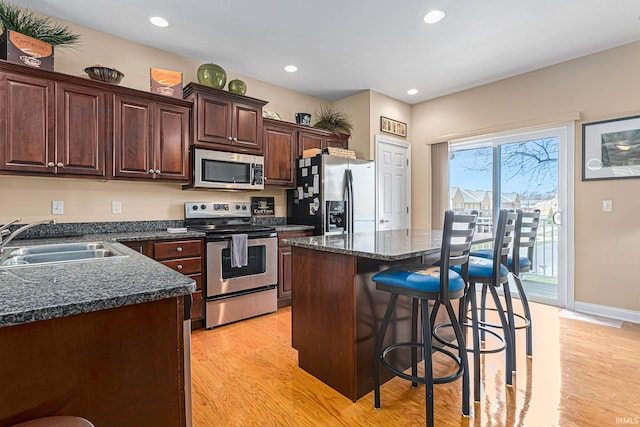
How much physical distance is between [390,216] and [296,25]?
2.80 meters

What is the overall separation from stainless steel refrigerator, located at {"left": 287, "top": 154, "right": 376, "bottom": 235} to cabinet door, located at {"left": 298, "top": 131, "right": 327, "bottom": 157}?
22 cm

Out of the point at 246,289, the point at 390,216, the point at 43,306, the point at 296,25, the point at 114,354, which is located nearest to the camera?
the point at 43,306

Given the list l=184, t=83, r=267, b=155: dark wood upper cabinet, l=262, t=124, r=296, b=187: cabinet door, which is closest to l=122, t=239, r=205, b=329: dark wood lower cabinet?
l=184, t=83, r=267, b=155: dark wood upper cabinet

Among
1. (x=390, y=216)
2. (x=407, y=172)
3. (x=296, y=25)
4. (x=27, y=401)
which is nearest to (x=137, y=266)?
(x=27, y=401)

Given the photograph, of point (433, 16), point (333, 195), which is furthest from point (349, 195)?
point (433, 16)

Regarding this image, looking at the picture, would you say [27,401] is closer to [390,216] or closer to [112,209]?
[112,209]

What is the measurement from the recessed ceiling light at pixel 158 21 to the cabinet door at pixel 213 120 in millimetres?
644

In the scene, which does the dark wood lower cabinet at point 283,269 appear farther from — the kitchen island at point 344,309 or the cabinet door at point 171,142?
the kitchen island at point 344,309

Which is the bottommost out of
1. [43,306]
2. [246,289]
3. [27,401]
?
[246,289]

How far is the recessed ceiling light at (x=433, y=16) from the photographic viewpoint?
8.86 ft

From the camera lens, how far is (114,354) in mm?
902

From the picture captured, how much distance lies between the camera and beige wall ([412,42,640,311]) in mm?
3207

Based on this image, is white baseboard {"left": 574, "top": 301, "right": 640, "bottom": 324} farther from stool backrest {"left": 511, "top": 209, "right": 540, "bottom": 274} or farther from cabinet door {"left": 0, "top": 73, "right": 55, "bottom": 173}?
cabinet door {"left": 0, "top": 73, "right": 55, "bottom": 173}

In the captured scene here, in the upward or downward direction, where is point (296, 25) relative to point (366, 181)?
upward
